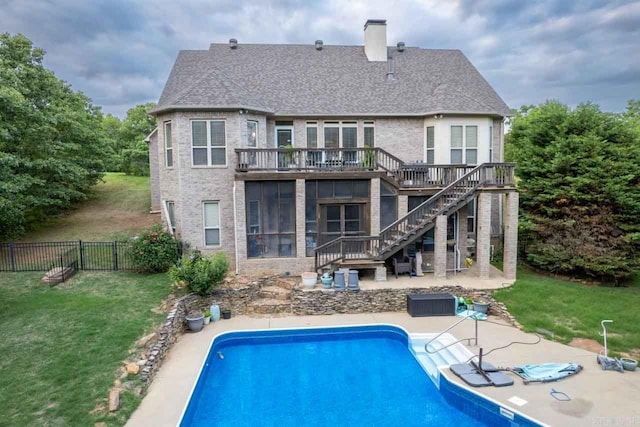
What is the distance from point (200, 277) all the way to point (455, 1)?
14.9m

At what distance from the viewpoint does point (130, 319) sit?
11859 mm

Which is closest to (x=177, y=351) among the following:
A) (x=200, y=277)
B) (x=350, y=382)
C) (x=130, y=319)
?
(x=130, y=319)

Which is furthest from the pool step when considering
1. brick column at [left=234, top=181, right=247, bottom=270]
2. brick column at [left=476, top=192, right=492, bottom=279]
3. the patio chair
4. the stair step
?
brick column at [left=476, top=192, right=492, bottom=279]

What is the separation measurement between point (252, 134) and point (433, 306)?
10.3 meters

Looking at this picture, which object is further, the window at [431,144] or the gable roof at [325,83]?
the window at [431,144]

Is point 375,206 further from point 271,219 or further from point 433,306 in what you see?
point 433,306

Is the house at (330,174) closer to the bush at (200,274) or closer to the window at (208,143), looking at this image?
the window at (208,143)

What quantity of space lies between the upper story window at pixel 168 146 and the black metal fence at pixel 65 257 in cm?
399

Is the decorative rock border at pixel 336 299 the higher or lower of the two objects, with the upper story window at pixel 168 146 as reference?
lower

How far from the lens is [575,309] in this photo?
42.9 feet

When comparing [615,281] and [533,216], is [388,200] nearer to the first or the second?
[533,216]

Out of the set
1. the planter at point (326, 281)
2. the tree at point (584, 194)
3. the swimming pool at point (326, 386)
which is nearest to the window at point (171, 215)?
the swimming pool at point (326, 386)

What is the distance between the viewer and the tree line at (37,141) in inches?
616

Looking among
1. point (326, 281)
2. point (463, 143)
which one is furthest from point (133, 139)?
point (463, 143)
